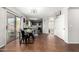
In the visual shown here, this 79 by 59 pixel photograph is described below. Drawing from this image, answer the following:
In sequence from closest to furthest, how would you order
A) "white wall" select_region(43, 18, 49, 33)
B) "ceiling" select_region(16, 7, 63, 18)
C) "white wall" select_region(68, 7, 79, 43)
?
1. "white wall" select_region(68, 7, 79, 43)
2. "ceiling" select_region(16, 7, 63, 18)
3. "white wall" select_region(43, 18, 49, 33)

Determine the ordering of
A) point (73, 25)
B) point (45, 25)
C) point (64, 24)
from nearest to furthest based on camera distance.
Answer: point (73, 25)
point (64, 24)
point (45, 25)

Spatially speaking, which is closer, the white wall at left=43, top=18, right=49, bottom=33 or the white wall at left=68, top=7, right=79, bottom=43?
the white wall at left=68, top=7, right=79, bottom=43

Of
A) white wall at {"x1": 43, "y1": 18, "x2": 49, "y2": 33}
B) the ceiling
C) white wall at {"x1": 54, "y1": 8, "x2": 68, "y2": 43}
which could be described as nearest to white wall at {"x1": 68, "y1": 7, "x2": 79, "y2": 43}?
white wall at {"x1": 54, "y1": 8, "x2": 68, "y2": 43}

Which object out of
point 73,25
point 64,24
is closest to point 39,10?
point 64,24

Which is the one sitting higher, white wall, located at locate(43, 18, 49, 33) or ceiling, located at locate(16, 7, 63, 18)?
ceiling, located at locate(16, 7, 63, 18)

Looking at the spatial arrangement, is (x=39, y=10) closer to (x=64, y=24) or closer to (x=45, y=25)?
(x=64, y=24)

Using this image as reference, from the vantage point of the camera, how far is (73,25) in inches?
266

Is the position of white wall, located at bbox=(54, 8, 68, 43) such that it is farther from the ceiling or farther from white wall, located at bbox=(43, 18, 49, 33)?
white wall, located at bbox=(43, 18, 49, 33)

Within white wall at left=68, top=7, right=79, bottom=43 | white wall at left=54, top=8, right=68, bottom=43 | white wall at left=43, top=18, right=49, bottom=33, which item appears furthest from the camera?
white wall at left=43, top=18, right=49, bottom=33

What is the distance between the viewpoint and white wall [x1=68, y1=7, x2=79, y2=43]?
22.0ft
